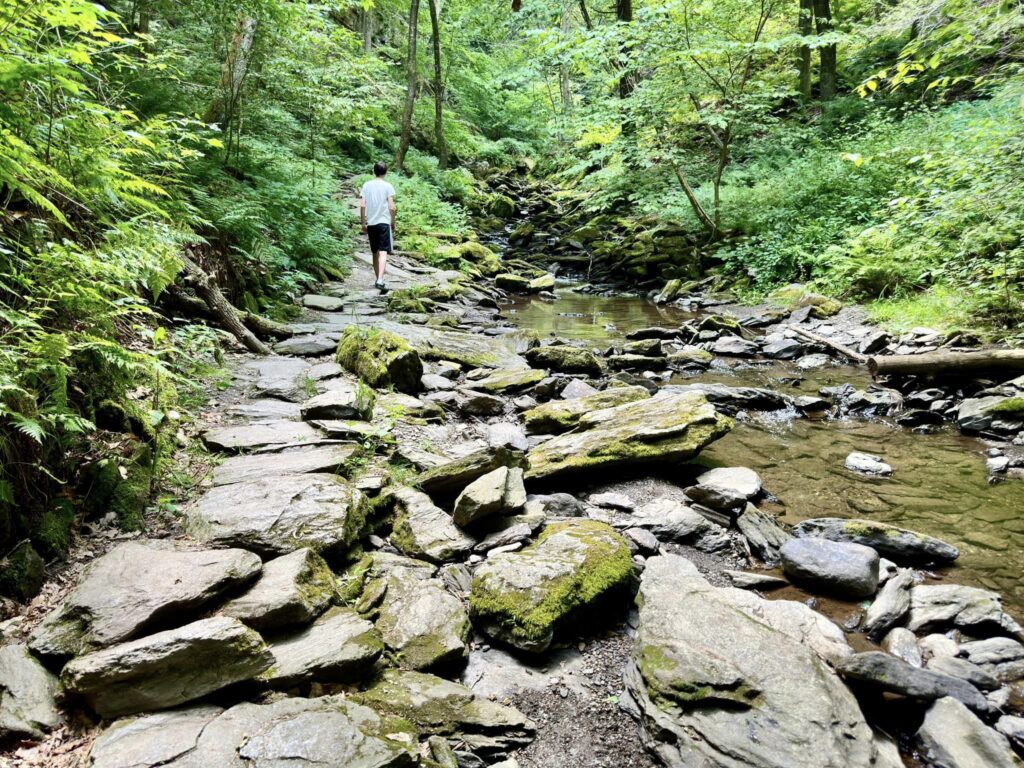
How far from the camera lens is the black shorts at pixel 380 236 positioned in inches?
409

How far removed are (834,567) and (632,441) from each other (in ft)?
6.30

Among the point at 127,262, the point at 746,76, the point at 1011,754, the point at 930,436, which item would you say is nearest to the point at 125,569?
the point at 127,262

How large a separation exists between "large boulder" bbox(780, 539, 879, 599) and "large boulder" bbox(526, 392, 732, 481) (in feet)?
4.69

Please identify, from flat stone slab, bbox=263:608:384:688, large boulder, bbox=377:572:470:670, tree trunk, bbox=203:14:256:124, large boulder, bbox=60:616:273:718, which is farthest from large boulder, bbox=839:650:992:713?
tree trunk, bbox=203:14:256:124

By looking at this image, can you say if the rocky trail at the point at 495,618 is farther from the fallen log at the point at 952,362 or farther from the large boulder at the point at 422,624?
the fallen log at the point at 952,362

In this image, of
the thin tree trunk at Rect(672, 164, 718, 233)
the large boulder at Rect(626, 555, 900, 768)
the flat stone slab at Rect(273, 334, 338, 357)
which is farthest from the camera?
the thin tree trunk at Rect(672, 164, 718, 233)

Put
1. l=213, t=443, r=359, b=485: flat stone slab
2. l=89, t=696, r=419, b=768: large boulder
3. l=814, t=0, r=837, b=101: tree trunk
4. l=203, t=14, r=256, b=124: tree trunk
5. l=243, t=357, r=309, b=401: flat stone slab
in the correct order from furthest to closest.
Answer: l=814, t=0, r=837, b=101: tree trunk
l=203, t=14, r=256, b=124: tree trunk
l=243, t=357, r=309, b=401: flat stone slab
l=213, t=443, r=359, b=485: flat stone slab
l=89, t=696, r=419, b=768: large boulder

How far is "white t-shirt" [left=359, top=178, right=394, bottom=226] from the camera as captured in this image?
32.7 feet

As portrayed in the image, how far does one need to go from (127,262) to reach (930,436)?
7.77 metres

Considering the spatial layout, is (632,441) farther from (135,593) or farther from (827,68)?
(827,68)

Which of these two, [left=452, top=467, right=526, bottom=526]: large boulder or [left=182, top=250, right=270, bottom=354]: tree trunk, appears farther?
[left=182, top=250, right=270, bottom=354]: tree trunk

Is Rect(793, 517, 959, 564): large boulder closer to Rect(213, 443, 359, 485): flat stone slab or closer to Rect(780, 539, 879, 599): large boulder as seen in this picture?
Rect(780, 539, 879, 599): large boulder

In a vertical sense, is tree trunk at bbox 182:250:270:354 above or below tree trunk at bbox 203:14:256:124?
below

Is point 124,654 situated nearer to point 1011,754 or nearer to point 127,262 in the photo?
point 127,262
